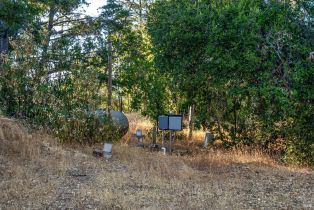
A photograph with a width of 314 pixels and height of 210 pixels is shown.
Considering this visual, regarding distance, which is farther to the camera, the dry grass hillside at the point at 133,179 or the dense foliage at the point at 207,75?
the dense foliage at the point at 207,75

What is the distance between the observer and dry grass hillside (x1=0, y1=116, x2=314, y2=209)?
612cm

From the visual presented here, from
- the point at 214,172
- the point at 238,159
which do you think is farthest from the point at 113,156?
the point at 238,159

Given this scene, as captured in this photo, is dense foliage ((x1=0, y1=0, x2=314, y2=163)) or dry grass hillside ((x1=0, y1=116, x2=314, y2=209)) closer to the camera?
dry grass hillside ((x1=0, y1=116, x2=314, y2=209))

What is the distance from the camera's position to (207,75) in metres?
10.7

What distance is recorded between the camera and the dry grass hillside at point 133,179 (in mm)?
6125

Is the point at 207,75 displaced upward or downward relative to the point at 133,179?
upward

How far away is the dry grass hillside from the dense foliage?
1125 mm

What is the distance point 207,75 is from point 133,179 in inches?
170

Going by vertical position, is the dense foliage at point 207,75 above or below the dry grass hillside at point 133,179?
above

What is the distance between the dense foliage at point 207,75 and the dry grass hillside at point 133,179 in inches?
44.3

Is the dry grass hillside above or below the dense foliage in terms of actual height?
below

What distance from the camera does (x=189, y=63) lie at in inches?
425

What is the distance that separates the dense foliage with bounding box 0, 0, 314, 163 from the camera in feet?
31.7

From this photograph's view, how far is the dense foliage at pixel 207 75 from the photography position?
9664mm
